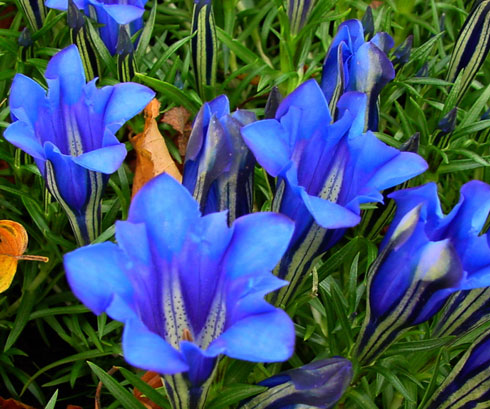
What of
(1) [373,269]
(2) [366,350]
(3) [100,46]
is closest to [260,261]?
(1) [373,269]

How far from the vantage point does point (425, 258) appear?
28.8 inches

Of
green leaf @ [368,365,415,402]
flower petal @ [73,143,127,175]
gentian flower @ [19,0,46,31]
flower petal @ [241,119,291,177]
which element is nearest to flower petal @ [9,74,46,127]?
flower petal @ [73,143,127,175]

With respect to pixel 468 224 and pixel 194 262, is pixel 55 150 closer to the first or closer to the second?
pixel 194 262

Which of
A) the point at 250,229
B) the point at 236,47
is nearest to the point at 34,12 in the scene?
the point at 236,47

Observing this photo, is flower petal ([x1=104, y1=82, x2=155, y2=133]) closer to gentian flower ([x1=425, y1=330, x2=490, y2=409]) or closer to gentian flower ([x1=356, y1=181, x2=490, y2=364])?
gentian flower ([x1=356, y1=181, x2=490, y2=364])

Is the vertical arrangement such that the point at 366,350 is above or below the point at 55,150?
below

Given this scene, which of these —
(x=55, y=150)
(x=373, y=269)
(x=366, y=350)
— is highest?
(x=55, y=150)

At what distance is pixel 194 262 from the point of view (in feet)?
2.43

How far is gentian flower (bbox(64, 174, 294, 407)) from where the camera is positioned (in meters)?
0.62

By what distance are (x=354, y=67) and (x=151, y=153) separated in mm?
454

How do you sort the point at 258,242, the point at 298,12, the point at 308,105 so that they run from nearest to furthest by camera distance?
1. the point at 258,242
2. the point at 308,105
3. the point at 298,12

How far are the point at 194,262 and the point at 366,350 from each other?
0.33 m

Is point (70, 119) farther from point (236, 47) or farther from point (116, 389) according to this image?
point (236, 47)

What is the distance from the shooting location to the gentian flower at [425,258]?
0.73 m
